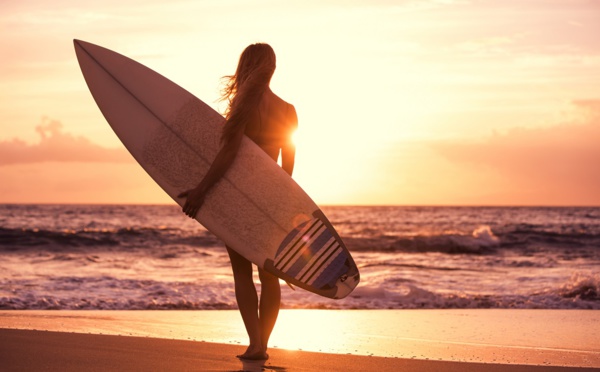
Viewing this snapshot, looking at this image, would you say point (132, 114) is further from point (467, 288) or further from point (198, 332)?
point (467, 288)

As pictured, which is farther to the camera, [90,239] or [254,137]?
[90,239]

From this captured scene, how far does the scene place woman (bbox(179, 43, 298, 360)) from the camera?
133 inches

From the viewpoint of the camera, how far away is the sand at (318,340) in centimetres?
341

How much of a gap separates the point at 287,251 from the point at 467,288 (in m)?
6.57

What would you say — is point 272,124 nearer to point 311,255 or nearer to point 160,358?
point 311,255

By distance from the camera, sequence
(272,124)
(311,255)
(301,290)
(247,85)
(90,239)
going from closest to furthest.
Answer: (247,85) → (272,124) → (311,255) → (301,290) → (90,239)

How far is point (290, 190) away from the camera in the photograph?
12.2 ft

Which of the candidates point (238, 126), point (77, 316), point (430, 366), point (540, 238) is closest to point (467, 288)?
point (77, 316)

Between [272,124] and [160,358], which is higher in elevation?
[272,124]

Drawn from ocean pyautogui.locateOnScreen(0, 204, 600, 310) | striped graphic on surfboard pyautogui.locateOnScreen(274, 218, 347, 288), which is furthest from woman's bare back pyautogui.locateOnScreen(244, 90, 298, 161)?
ocean pyautogui.locateOnScreen(0, 204, 600, 310)

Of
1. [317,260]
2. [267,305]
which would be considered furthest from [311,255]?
[267,305]

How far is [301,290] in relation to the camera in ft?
26.6

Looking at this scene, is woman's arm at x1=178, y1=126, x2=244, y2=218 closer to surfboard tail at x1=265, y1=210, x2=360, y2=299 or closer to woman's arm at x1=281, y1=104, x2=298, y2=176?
woman's arm at x1=281, y1=104, x2=298, y2=176

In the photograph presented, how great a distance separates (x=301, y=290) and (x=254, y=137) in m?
4.78
